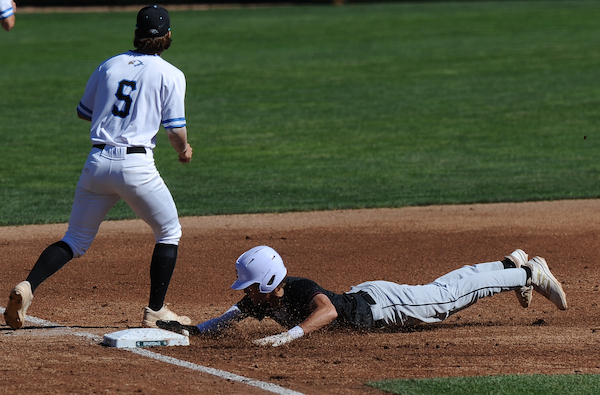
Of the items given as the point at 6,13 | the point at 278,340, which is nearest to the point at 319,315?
the point at 278,340

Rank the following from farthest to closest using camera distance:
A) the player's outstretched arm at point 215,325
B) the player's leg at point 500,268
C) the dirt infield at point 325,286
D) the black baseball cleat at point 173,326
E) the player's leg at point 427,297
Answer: the player's leg at point 500,268, the player's leg at point 427,297, the player's outstretched arm at point 215,325, the black baseball cleat at point 173,326, the dirt infield at point 325,286

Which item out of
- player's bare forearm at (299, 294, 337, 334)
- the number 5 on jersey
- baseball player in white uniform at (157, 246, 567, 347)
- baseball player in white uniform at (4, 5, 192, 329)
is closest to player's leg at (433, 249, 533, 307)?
baseball player in white uniform at (157, 246, 567, 347)

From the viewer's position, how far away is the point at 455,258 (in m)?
8.57

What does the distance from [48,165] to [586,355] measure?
10.6 m

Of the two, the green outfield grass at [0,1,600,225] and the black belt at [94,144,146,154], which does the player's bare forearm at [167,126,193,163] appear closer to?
the black belt at [94,144,146,154]

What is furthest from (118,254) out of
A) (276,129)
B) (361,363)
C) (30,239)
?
(276,129)

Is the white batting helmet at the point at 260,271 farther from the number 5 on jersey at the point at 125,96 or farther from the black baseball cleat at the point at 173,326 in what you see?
the number 5 on jersey at the point at 125,96

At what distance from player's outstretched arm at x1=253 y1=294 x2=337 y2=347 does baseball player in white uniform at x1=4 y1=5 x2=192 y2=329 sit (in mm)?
1040

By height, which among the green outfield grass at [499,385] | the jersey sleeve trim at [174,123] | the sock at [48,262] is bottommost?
the green outfield grass at [499,385]

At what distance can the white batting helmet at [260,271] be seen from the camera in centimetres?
559

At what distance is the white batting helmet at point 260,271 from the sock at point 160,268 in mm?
547

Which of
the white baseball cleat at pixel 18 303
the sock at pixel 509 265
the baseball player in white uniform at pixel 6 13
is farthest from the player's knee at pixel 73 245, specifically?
the sock at pixel 509 265

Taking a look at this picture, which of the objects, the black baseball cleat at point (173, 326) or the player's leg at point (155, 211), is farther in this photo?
the black baseball cleat at point (173, 326)

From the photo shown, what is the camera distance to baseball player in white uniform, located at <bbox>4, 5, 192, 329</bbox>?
5.57m
